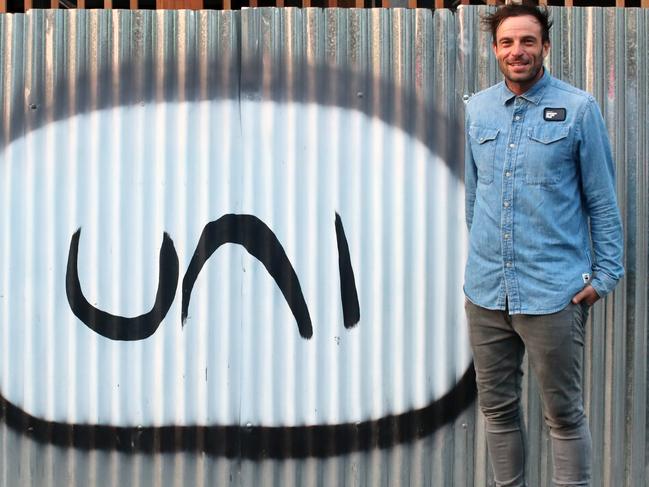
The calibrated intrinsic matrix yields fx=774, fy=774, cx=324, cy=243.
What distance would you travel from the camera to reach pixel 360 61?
11.3 ft

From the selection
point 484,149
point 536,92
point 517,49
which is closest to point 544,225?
point 484,149

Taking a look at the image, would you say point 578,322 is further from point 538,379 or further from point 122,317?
point 122,317

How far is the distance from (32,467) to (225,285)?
47.3 inches

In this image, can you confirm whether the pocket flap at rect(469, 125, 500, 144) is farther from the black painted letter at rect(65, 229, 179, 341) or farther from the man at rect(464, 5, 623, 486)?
the black painted letter at rect(65, 229, 179, 341)

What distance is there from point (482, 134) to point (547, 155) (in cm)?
26

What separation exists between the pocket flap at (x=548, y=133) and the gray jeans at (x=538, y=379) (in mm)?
563

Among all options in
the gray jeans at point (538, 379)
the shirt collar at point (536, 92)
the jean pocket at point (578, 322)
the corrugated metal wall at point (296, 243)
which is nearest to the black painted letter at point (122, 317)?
the corrugated metal wall at point (296, 243)

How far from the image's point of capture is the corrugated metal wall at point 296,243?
344 centimetres

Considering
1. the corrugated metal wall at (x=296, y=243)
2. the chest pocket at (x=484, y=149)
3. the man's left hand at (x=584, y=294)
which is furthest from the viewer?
the corrugated metal wall at (x=296, y=243)

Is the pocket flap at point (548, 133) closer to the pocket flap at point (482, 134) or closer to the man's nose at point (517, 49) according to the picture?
the pocket flap at point (482, 134)

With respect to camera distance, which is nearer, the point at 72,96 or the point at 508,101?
the point at 508,101

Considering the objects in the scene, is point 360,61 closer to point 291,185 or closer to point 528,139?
point 291,185

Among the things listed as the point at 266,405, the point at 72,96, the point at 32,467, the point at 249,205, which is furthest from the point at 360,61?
the point at 32,467

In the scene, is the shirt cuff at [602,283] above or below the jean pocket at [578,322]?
above
